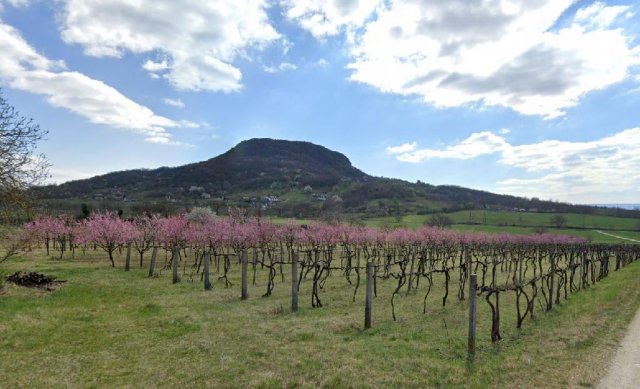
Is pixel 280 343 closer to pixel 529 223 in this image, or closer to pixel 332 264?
pixel 332 264

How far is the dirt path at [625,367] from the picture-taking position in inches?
297

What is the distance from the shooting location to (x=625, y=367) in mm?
8484

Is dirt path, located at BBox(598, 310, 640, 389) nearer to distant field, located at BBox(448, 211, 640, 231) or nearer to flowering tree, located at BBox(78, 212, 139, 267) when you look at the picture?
flowering tree, located at BBox(78, 212, 139, 267)

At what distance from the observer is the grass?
25.7 feet

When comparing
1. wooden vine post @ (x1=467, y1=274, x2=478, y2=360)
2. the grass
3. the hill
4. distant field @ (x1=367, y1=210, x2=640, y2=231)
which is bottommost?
the grass

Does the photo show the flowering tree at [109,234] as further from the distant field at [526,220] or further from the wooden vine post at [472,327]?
the distant field at [526,220]

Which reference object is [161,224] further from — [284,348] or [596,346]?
[596,346]

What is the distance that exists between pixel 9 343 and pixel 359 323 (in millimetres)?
9542

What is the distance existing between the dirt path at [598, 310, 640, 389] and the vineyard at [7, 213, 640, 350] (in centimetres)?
241

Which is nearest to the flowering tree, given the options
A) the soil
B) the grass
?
the soil

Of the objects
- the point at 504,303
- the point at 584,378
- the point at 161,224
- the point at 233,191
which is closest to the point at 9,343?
the point at 584,378

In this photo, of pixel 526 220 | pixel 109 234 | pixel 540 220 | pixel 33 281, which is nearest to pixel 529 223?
pixel 526 220

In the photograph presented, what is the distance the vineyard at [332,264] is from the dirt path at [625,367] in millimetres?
2405

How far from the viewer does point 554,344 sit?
9.87 metres
